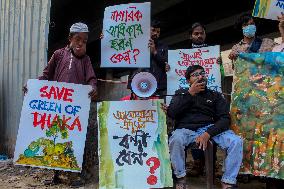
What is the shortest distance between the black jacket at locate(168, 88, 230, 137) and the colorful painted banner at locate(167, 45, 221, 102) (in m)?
0.92

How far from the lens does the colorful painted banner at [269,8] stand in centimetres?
453

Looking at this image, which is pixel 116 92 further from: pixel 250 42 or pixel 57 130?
pixel 250 42

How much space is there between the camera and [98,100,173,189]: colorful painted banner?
165 inches

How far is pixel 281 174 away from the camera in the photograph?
4039mm

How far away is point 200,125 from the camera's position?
4.32 m

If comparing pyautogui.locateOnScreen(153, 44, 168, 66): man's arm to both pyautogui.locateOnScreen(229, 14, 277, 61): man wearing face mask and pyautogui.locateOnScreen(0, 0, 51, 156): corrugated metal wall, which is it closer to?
pyautogui.locateOnScreen(229, 14, 277, 61): man wearing face mask

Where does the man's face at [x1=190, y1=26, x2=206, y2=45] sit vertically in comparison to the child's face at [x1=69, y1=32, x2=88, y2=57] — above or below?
above

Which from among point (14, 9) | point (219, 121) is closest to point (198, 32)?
point (219, 121)

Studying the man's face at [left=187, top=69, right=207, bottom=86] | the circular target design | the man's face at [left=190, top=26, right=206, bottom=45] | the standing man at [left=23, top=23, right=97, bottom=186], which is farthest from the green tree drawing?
the man's face at [left=190, top=26, right=206, bottom=45]

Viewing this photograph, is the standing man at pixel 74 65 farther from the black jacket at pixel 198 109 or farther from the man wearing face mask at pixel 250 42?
the man wearing face mask at pixel 250 42

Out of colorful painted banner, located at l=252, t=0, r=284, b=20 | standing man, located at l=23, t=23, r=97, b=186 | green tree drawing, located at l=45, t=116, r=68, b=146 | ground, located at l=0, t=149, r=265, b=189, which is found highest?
colorful painted banner, located at l=252, t=0, r=284, b=20

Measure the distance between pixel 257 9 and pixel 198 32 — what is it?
0.94 metres

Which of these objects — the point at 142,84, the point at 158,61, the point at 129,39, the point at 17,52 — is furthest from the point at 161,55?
the point at 17,52

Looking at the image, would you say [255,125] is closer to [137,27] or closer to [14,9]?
[137,27]
